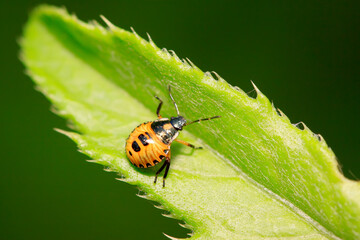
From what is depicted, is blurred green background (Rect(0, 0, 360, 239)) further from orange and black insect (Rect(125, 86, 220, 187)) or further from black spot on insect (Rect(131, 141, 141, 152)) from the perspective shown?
black spot on insect (Rect(131, 141, 141, 152))

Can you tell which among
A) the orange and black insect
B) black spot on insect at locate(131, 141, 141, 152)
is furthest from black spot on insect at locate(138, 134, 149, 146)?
black spot on insect at locate(131, 141, 141, 152)

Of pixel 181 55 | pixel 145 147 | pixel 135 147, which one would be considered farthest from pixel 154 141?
pixel 181 55

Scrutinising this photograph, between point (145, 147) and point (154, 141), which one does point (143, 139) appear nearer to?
point (145, 147)

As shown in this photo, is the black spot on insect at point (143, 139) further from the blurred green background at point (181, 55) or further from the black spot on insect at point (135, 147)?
the blurred green background at point (181, 55)

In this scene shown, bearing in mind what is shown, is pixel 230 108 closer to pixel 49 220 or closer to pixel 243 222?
pixel 243 222

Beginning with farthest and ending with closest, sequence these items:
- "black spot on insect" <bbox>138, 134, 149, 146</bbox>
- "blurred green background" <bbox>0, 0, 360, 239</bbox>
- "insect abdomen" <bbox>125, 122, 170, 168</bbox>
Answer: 1. "blurred green background" <bbox>0, 0, 360, 239</bbox>
2. "black spot on insect" <bbox>138, 134, 149, 146</bbox>
3. "insect abdomen" <bbox>125, 122, 170, 168</bbox>

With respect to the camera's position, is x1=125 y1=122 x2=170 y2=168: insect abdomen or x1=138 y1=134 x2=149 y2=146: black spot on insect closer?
x1=125 y1=122 x2=170 y2=168: insect abdomen
